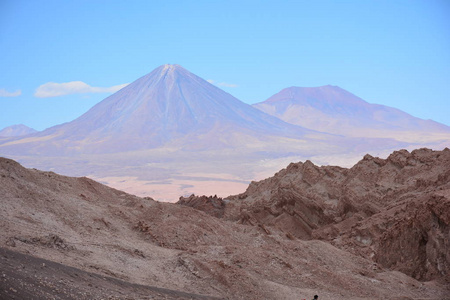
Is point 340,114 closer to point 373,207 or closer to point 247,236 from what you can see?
point 373,207

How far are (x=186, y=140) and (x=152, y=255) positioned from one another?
3816 inches

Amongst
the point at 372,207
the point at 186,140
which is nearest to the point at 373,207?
the point at 372,207

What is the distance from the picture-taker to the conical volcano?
4272 inches

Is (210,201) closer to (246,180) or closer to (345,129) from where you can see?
(246,180)

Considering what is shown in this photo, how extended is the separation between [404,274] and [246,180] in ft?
203

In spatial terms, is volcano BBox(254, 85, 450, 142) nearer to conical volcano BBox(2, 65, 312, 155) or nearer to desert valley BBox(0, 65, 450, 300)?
conical volcano BBox(2, 65, 312, 155)

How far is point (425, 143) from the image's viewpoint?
116 metres

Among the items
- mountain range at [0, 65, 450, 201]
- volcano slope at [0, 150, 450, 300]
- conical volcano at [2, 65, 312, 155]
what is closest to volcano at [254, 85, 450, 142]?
mountain range at [0, 65, 450, 201]

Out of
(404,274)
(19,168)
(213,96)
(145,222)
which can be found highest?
(213,96)

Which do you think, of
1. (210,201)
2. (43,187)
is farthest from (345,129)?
(43,187)

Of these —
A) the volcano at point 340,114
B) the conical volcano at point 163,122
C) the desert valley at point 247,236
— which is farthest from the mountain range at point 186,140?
the desert valley at point 247,236

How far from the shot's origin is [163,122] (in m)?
119

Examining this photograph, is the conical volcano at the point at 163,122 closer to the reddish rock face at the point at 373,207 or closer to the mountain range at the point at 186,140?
the mountain range at the point at 186,140

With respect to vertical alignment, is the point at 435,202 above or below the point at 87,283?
above
